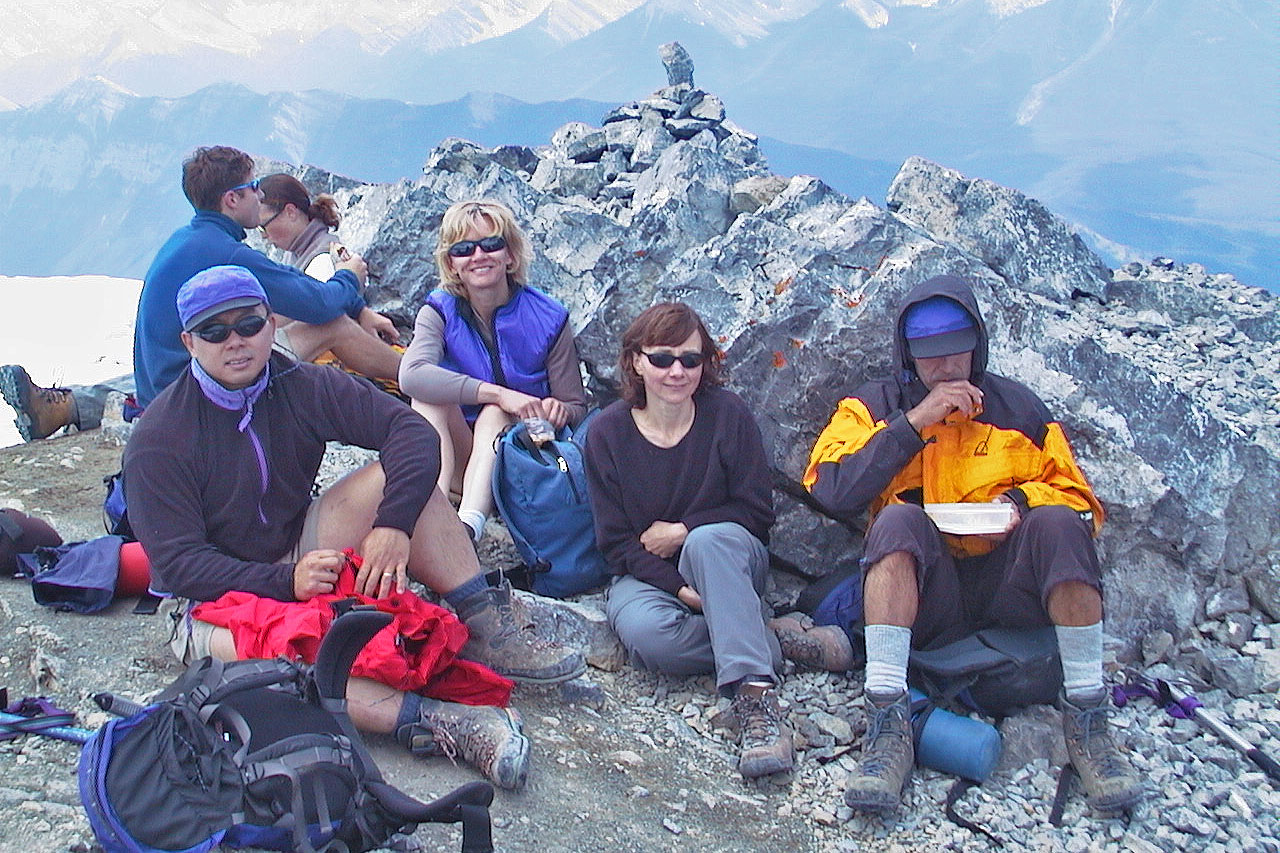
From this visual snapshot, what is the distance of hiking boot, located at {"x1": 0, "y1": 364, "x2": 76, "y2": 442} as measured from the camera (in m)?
7.56

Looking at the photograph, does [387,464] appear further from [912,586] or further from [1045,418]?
[1045,418]

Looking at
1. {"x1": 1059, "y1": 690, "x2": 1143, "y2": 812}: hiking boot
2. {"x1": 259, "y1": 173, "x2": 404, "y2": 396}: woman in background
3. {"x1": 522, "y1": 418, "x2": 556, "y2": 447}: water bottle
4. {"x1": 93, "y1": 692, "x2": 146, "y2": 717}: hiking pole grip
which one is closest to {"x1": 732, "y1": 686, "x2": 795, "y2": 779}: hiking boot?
{"x1": 1059, "y1": 690, "x2": 1143, "y2": 812}: hiking boot

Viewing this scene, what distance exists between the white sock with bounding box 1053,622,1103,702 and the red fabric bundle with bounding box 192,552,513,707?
2026 millimetres

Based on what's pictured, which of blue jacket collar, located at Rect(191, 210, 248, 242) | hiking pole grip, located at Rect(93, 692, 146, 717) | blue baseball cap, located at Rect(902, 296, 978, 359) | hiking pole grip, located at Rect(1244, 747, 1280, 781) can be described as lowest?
hiking pole grip, located at Rect(1244, 747, 1280, 781)

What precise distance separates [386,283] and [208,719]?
562 cm

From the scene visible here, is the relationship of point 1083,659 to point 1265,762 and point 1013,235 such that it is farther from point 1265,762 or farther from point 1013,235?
point 1013,235

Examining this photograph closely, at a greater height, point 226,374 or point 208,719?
point 226,374

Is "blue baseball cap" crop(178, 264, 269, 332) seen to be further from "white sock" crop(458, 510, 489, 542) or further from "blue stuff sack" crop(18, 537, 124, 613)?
"white sock" crop(458, 510, 489, 542)

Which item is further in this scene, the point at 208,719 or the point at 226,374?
the point at 226,374

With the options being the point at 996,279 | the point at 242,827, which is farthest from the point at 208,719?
the point at 996,279

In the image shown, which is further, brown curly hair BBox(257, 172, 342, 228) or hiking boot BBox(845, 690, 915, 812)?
brown curly hair BBox(257, 172, 342, 228)

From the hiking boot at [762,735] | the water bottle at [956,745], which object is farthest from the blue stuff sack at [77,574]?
the water bottle at [956,745]

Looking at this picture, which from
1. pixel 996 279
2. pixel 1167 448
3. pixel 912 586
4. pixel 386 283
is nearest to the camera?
pixel 912 586

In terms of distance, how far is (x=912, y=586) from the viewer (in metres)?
3.74
